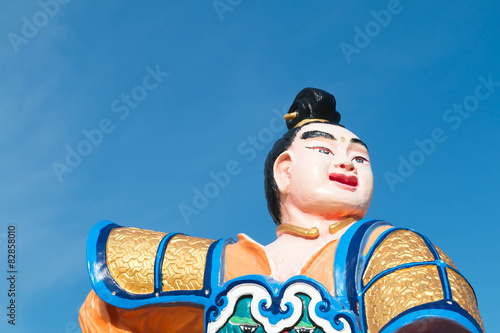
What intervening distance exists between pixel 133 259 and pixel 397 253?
1.73 metres

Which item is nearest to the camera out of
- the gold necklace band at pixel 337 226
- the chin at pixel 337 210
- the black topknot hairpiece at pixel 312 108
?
the gold necklace band at pixel 337 226

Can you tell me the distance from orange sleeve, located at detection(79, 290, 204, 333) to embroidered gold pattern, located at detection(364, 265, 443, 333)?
1.24m

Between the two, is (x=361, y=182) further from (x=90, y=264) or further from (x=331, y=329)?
(x=90, y=264)

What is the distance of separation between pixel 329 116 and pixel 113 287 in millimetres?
2154

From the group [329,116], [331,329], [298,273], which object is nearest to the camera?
[331,329]

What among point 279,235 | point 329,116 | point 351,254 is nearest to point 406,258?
point 351,254

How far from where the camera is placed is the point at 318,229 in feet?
16.7

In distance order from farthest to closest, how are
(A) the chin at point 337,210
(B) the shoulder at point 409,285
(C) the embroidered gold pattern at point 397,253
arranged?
(A) the chin at point 337,210, (C) the embroidered gold pattern at point 397,253, (B) the shoulder at point 409,285

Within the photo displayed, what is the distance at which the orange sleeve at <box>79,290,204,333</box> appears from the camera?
4.94m

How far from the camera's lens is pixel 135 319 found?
4988 millimetres

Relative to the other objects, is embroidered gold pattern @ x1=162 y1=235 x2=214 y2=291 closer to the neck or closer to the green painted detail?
the green painted detail

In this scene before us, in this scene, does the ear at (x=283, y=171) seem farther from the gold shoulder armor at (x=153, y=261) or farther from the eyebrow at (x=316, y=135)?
the gold shoulder armor at (x=153, y=261)

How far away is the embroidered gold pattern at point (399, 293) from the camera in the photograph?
13.4 ft

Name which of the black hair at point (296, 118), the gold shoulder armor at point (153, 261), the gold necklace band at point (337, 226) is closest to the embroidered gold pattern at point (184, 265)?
the gold shoulder armor at point (153, 261)
